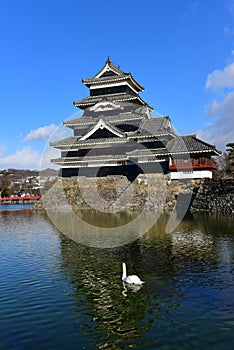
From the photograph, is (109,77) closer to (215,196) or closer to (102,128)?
(102,128)

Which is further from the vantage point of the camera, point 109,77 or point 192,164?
point 109,77

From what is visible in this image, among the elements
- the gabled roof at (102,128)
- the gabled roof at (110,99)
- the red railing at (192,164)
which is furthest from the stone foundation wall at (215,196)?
the gabled roof at (110,99)

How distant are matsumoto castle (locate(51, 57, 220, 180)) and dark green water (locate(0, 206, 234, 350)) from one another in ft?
56.0

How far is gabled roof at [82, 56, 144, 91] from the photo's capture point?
40.2 m

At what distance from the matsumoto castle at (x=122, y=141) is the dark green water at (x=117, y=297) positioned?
1708cm

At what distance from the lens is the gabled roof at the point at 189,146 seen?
3139 cm

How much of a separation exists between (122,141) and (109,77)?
11.1 metres

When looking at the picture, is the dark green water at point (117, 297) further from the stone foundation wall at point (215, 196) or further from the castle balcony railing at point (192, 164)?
the castle balcony railing at point (192, 164)

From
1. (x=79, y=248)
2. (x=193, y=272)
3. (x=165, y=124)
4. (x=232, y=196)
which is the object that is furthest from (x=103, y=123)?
(x=193, y=272)

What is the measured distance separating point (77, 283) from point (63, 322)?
279cm

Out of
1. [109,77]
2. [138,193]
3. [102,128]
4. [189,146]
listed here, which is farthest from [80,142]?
[189,146]

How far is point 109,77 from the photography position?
136ft

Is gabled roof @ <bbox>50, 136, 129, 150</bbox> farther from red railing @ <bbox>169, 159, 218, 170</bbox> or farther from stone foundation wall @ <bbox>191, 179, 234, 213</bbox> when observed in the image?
stone foundation wall @ <bbox>191, 179, 234, 213</bbox>

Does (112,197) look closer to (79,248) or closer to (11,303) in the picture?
(79,248)
